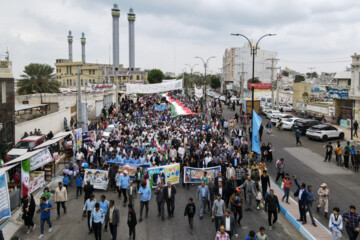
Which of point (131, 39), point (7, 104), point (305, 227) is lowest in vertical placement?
point (305, 227)

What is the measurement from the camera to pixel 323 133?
25.5 m

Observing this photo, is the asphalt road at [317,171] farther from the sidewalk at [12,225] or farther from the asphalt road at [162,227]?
the sidewalk at [12,225]

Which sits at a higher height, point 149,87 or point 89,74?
point 89,74

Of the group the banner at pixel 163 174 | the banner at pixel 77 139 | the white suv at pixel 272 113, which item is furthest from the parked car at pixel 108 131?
the white suv at pixel 272 113

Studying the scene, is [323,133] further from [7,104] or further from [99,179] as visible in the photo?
[7,104]

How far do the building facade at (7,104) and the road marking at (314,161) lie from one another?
712 inches

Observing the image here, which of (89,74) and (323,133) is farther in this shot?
(89,74)

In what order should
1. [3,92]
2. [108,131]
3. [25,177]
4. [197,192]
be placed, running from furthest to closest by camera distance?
[108,131], [3,92], [25,177], [197,192]

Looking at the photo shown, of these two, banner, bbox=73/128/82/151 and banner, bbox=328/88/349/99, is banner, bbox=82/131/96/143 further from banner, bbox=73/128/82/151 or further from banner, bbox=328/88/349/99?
banner, bbox=328/88/349/99

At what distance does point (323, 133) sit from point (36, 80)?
114ft

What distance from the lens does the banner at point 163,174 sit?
1306 centimetres

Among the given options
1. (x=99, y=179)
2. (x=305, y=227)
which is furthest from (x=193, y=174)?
(x=305, y=227)

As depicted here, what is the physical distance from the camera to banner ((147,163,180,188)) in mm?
13057

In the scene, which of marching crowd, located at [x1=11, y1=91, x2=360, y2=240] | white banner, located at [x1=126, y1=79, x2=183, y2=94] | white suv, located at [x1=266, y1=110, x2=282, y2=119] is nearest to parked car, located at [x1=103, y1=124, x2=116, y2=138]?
marching crowd, located at [x1=11, y1=91, x2=360, y2=240]
